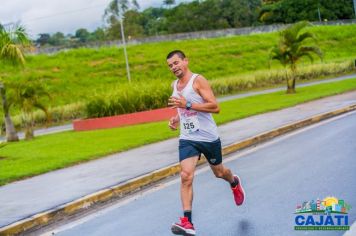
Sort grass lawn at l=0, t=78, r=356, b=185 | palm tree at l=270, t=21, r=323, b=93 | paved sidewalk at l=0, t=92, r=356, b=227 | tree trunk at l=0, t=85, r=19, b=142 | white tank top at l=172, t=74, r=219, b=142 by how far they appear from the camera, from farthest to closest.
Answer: palm tree at l=270, t=21, r=323, b=93 < tree trunk at l=0, t=85, r=19, b=142 < grass lawn at l=0, t=78, r=356, b=185 < paved sidewalk at l=0, t=92, r=356, b=227 < white tank top at l=172, t=74, r=219, b=142

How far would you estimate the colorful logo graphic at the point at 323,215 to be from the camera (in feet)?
21.0

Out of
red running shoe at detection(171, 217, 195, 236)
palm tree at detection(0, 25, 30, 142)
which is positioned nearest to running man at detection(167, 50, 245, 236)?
red running shoe at detection(171, 217, 195, 236)

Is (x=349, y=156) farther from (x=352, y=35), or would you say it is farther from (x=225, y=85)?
(x=352, y=35)

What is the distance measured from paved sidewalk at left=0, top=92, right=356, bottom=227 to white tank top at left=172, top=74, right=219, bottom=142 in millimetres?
2595

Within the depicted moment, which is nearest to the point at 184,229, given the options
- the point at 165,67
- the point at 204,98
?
the point at 204,98

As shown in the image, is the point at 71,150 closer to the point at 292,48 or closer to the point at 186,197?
the point at 186,197

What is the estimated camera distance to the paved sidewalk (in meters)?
8.98

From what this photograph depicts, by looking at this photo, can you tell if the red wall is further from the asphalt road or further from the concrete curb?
the asphalt road

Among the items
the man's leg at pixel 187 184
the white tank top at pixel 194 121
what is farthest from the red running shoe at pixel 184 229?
the white tank top at pixel 194 121

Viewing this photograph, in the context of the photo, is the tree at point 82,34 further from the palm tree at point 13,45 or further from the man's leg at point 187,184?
the man's leg at point 187,184

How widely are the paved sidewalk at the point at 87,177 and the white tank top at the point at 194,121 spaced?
259cm

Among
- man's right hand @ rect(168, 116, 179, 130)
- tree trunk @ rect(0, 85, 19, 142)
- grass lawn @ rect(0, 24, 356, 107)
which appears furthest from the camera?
grass lawn @ rect(0, 24, 356, 107)

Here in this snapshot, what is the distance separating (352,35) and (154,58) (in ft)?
103

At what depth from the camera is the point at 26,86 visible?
2142 cm
